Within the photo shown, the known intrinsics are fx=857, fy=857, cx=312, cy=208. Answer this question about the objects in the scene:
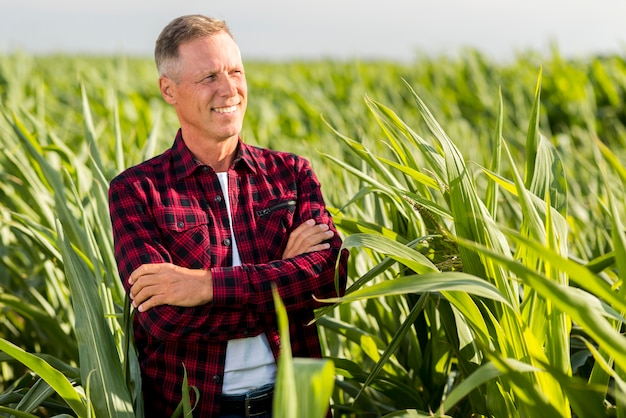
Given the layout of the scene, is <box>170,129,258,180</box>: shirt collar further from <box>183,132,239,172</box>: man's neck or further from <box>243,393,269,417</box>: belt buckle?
<box>243,393,269,417</box>: belt buckle

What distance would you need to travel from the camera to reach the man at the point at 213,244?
1643 millimetres

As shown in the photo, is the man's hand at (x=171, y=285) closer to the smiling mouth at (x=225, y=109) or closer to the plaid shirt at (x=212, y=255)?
the plaid shirt at (x=212, y=255)

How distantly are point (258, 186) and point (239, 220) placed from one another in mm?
102

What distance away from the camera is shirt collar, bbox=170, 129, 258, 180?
1.78m

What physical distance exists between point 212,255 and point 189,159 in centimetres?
21

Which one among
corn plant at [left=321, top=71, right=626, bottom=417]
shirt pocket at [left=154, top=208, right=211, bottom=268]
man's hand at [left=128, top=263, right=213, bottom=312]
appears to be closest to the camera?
corn plant at [left=321, top=71, right=626, bottom=417]

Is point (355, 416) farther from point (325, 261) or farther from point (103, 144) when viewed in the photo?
point (103, 144)

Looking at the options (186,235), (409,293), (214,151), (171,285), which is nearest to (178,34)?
(214,151)

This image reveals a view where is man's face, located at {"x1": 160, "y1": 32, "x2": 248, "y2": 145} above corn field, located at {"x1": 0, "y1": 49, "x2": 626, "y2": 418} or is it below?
above

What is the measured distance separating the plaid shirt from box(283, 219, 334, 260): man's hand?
26 mm

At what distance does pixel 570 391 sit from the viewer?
4.00 feet

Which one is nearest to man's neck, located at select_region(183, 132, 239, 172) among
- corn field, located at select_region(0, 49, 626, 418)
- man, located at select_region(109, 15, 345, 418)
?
man, located at select_region(109, 15, 345, 418)

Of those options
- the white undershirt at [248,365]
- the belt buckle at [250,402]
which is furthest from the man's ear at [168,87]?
the belt buckle at [250,402]

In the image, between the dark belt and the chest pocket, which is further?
the chest pocket
